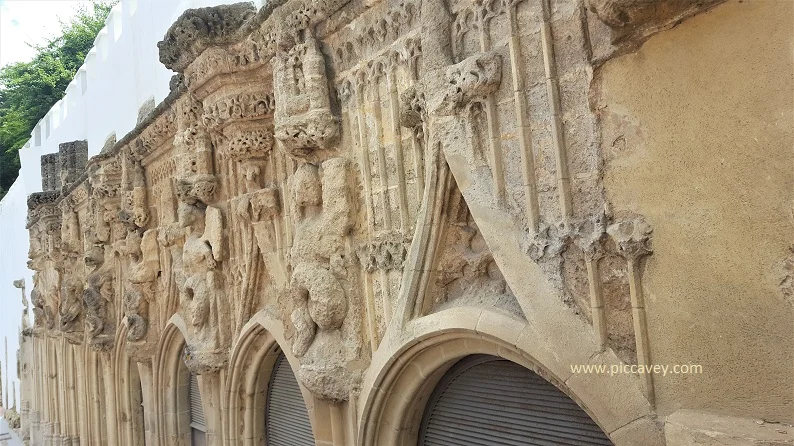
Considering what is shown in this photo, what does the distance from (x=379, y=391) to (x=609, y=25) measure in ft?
7.64

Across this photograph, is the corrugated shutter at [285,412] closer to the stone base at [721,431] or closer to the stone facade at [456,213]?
the stone facade at [456,213]

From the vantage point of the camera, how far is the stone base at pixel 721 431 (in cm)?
214

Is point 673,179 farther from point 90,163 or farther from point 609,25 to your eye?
point 90,163

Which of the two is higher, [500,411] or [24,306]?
[24,306]

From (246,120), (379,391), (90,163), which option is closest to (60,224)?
(90,163)

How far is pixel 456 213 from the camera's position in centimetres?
339

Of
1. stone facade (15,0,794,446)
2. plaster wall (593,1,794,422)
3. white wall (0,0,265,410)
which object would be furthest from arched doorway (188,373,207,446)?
plaster wall (593,1,794,422)

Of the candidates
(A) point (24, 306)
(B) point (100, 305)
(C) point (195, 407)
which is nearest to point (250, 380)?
(C) point (195, 407)

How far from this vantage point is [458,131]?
10.7ft

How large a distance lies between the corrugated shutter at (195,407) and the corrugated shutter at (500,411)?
443 cm

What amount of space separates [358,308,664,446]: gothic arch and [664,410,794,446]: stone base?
0.10 metres

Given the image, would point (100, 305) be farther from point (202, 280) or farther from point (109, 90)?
point (202, 280)

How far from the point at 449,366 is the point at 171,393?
5.32 m

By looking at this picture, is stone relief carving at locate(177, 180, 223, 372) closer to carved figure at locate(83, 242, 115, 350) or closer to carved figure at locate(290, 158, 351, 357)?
carved figure at locate(290, 158, 351, 357)
